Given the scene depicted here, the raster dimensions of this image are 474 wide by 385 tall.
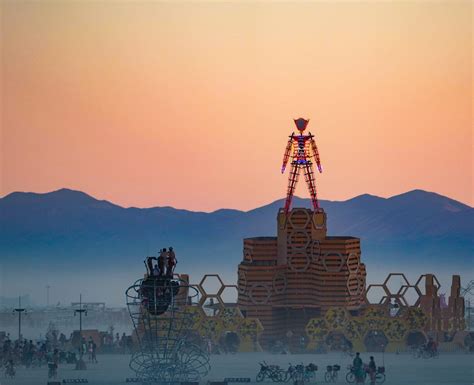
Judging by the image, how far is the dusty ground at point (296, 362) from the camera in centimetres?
12788

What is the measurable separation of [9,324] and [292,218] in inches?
2060

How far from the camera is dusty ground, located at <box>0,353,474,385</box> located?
128m

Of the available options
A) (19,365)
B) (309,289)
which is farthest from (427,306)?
(19,365)

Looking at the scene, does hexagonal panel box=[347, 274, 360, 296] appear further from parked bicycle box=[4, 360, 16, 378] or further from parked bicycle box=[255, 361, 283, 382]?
parked bicycle box=[4, 360, 16, 378]

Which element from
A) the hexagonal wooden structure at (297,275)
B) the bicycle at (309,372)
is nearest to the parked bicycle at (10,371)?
the bicycle at (309,372)

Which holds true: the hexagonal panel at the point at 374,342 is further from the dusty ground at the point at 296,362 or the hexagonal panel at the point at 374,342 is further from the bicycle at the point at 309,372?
the bicycle at the point at 309,372

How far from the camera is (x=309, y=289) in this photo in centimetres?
15650

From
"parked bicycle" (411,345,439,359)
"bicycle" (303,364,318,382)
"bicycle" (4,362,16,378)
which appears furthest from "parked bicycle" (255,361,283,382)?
"parked bicycle" (411,345,439,359)

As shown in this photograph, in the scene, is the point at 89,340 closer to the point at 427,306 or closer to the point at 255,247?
the point at 255,247

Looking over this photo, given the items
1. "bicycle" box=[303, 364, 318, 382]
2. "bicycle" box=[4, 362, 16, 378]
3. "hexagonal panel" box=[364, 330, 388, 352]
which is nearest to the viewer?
"bicycle" box=[303, 364, 318, 382]

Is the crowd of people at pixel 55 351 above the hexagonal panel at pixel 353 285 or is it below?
below

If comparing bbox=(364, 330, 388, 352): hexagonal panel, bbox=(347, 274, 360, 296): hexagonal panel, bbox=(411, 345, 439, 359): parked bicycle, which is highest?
bbox=(347, 274, 360, 296): hexagonal panel

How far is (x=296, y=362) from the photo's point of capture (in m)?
140

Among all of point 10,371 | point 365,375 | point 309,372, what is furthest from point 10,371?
point 365,375
